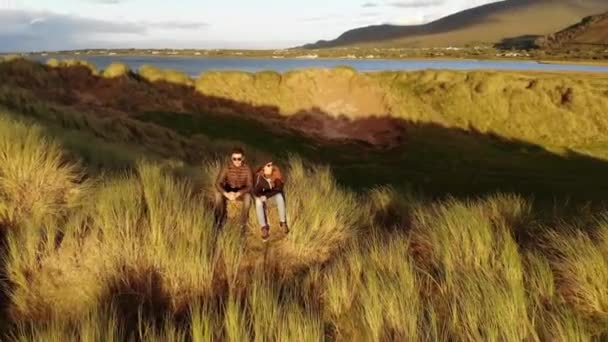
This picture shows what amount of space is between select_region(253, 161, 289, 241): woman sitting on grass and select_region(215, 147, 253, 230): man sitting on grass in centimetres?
13

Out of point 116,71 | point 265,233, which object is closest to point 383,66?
point 116,71

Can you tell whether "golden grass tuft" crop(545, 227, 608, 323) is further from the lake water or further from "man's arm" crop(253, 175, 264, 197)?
the lake water

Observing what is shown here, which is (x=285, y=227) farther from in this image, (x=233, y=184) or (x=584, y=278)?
(x=584, y=278)

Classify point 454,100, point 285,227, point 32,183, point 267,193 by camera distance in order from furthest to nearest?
1. point 454,100
2. point 267,193
3. point 32,183
4. point 285,227

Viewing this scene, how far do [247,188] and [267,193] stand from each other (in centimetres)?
33

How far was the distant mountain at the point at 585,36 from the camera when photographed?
164 m

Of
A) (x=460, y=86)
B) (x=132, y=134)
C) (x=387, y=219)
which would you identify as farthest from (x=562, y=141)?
(x=387, y=219)

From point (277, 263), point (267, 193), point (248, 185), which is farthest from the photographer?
point (248, 185)

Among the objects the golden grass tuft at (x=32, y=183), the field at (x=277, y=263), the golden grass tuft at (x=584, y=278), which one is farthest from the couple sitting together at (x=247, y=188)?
the golden grass tuft at (x=584, y=278)

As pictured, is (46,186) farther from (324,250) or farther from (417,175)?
(417,175)

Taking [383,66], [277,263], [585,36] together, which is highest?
[585,36]

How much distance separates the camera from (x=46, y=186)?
686 cm

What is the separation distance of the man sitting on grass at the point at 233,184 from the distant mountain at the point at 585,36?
547ft

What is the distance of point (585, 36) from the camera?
175375 millimetres
